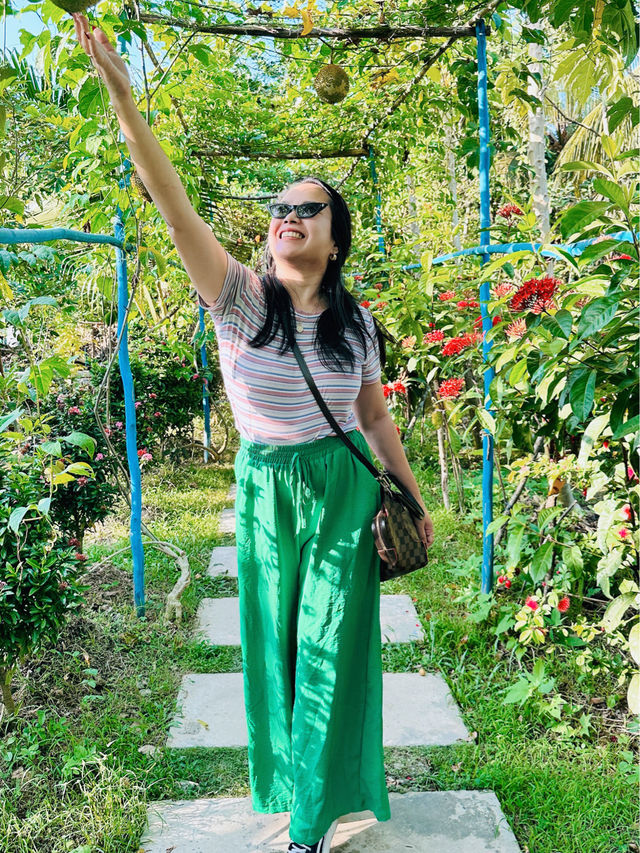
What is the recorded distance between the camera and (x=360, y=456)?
1663 mm

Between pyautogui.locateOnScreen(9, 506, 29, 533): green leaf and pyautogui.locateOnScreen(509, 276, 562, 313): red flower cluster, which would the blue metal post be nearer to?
pyautogui.locateOnScreen(9, 506, 29, 533): green leaf

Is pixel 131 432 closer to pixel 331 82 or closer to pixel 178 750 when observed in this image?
pixel 178 750

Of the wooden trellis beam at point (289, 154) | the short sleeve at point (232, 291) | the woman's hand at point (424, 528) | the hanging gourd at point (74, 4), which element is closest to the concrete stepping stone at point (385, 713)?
the woman's hand at point (424, 528)

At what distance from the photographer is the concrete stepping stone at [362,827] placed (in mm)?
1720

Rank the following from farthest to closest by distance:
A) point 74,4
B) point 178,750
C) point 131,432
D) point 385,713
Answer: point 131,432 → point 385,713 → point 178,750 → point 74,4

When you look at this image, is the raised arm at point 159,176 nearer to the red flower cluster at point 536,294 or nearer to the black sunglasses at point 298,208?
the black sunglasses at point 298,208

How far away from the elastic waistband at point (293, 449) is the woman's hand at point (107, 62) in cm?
75

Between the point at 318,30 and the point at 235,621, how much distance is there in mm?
2265

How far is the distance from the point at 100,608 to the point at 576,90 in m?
2.39

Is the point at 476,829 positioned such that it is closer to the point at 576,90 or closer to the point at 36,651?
the point at 36,651

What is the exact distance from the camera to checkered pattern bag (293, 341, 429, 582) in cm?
160

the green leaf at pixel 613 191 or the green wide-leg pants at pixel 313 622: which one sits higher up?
the green leaf at pixel 613 191

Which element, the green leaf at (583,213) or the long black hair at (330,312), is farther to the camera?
the long black hair at (330,312)

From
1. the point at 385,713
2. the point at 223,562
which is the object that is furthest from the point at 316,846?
the point at 223,562
